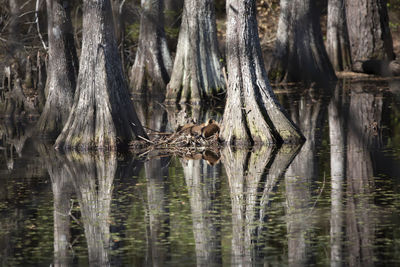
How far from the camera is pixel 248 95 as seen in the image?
16.3 metres

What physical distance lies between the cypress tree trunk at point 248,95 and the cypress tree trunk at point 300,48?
541 inches

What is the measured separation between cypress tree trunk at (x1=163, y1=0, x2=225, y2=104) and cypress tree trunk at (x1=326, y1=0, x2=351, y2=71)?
23.1 ft

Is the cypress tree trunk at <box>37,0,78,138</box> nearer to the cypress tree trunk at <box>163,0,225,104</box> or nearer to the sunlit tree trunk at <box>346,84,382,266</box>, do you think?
the sunlit tree trunk at <box>346,84,382,266</box>

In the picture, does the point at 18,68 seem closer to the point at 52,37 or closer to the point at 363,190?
the point at 52,37

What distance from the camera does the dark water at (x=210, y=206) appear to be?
8633 mm

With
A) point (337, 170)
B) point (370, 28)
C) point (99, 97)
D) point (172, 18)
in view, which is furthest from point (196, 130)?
point (172, 18)

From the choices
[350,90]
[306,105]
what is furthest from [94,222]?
[350,90]

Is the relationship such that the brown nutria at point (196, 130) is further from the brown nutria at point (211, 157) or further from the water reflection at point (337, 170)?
the water reflection at point (337, 170)

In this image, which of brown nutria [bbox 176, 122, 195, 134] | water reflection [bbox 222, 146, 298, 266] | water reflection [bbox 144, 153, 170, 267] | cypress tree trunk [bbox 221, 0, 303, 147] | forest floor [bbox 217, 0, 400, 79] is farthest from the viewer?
forest floor [bbox 217, 0, 400, 79]

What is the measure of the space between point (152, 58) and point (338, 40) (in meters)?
7.01

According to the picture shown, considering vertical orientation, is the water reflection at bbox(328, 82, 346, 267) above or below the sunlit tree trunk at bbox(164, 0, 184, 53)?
below


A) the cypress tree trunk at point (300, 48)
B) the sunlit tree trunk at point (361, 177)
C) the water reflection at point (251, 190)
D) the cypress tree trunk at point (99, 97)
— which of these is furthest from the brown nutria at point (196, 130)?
the cypress tree trunk at point (300, 48)

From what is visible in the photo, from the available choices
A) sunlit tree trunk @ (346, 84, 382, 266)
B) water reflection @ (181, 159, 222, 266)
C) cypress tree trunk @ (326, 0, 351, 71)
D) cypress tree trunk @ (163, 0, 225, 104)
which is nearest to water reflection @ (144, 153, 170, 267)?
water reflection @ (181, 159, 222, 266)

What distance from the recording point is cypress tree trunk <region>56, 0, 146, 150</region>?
54.1 feet
